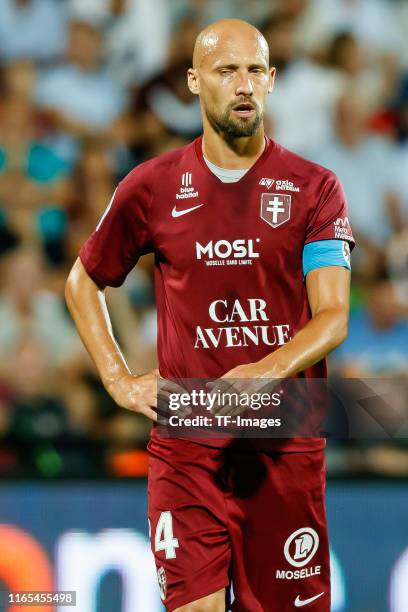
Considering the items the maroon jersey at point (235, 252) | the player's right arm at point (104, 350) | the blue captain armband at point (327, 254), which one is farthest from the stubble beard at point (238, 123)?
the player's right arm at point (104, 350)

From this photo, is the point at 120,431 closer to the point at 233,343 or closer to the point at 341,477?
the point at 341,477

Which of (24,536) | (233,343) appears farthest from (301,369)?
(24,536)

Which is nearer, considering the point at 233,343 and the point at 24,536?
the point at 233,343

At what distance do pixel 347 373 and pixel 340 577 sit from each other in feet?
3.37

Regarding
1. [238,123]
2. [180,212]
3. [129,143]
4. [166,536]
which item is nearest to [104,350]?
[180,212]

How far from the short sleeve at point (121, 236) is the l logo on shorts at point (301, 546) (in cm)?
99

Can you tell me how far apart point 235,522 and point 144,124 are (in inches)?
111

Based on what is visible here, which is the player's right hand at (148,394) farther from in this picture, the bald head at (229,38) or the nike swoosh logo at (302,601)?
the bald head at (229,38)

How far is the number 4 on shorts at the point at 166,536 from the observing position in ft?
10.2

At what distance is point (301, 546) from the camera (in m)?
3.20

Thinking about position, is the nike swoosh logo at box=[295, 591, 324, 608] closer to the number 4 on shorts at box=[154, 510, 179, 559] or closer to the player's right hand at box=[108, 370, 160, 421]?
the number 4 on shorts at box=[154, 510, 179, 559]

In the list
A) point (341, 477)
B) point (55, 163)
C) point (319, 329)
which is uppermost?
point (55, 163)

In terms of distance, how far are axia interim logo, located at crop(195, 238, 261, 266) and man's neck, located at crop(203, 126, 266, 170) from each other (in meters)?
0.26

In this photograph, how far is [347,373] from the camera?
15.8ft
